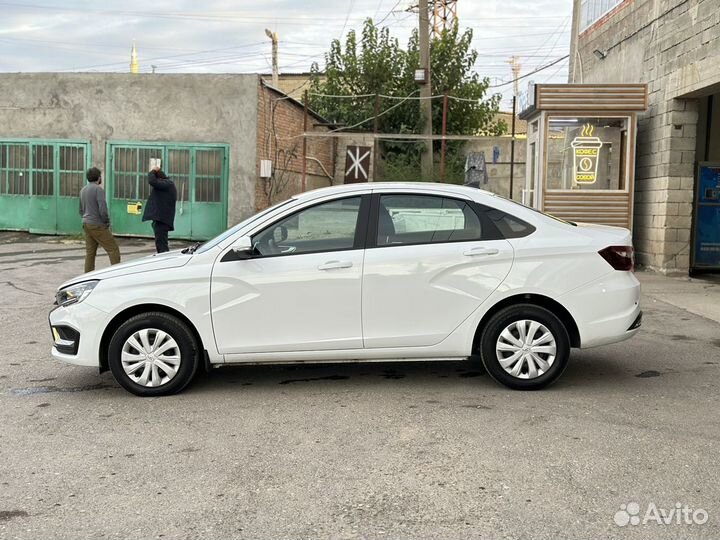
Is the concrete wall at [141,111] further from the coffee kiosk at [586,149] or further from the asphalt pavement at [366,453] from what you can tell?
the asphalt pavement at [366,453]

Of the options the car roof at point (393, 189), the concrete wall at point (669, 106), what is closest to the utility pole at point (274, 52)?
the concrete wall at point (669, 106)

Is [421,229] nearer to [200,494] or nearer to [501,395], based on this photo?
[501,395]

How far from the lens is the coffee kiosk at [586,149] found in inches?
517

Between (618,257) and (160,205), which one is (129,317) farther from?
(160,205)

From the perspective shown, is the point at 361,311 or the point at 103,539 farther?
the point at 361,311

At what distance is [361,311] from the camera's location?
570cm

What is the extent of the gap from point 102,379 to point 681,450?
4564 millimetres

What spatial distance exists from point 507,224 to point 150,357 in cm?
295

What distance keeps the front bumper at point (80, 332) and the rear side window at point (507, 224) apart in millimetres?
3084

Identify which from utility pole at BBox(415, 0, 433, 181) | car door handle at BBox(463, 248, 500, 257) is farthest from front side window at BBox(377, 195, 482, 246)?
utility pole at BBox(415, 0, 433, 181)

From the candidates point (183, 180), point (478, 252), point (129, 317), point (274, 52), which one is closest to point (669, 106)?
point (478, 252)

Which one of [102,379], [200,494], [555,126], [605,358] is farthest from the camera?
[555,126]

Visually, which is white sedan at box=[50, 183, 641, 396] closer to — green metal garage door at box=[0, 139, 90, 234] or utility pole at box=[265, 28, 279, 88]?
green metal garage door at box=[0, 139, 90, 234]

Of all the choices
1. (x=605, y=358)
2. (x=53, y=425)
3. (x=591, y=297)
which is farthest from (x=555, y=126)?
(x=53, y=425)
